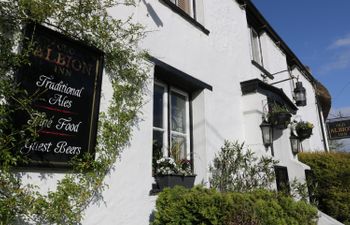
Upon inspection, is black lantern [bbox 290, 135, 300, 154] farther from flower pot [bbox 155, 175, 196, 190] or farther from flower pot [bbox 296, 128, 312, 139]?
flower pot [bbox 155, 175, 196, 190]

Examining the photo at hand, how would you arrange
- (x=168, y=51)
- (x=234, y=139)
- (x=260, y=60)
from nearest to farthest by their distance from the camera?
(x=168, y=51), (x=234, y=139), (x=260, y=60)

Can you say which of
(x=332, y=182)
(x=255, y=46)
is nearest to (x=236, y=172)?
(x=332, y=182)

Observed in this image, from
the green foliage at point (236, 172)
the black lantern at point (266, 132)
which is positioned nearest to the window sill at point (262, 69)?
the black lantern at point (266, 132)

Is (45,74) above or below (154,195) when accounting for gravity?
above

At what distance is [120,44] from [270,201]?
284 centimetres

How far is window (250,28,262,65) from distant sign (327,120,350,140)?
7.99 m

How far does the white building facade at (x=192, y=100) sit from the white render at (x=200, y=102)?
0.01 metres

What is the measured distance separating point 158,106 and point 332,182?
6195mm

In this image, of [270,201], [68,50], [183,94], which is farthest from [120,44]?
[270,201]

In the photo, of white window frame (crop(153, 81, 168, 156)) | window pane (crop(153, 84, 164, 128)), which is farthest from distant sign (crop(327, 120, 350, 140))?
window pane (crop(153, 84, 164, 128))

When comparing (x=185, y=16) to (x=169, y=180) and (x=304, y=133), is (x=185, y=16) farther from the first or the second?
(x=304, y=133)

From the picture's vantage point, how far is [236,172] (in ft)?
16.8

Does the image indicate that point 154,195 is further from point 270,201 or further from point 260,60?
point 260,60

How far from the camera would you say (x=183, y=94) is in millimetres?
5082
